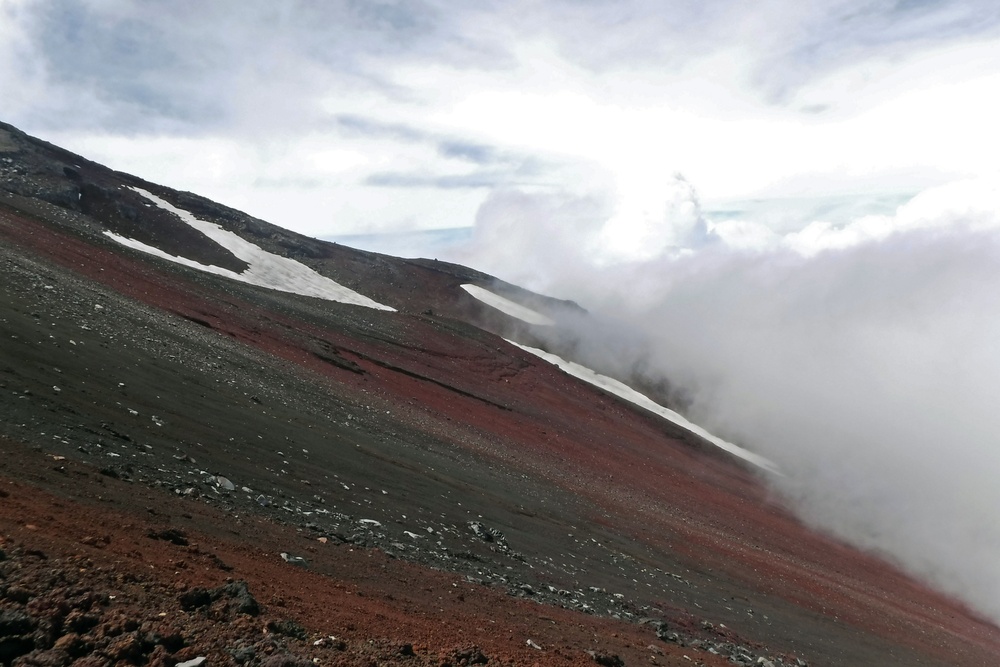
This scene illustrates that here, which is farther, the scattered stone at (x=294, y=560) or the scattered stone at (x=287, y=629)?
the scattered stone at (x=294, y=560)

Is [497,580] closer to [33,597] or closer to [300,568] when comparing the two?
[300,568]

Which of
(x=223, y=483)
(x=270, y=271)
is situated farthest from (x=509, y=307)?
(x=223, y=483)

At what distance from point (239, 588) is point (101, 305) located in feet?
58.7

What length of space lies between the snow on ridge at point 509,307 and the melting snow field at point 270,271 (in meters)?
13.9

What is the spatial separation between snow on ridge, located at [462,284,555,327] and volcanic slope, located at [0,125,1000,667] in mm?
23057

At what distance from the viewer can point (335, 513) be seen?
1315cm

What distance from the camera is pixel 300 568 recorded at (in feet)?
31.8

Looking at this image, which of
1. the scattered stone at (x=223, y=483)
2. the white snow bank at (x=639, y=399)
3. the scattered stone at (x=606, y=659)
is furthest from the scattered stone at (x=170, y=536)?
the white snow bank at (x=639, y=399)

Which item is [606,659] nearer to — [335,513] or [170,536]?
[335,513]

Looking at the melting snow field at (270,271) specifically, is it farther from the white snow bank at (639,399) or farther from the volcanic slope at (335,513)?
the white snow bank at (639,399)

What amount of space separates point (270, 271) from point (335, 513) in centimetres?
4278

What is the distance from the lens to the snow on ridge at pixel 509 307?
6644 cm

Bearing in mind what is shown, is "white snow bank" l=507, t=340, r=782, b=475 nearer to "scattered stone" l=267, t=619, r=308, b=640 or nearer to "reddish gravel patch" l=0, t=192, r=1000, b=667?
"reddish gravel patch" l=0, t=192, r=1000, b=667

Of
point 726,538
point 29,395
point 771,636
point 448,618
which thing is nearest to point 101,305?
point 29,395
